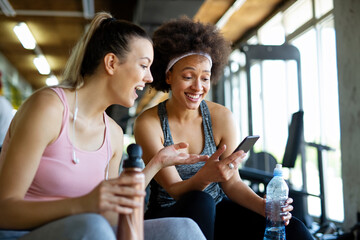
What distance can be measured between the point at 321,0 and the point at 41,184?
5.23 m

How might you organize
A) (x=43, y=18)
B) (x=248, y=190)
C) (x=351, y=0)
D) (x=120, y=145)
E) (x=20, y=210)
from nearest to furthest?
(x=20, y=210) → (x=120, y=145) → (x=248, y=190) → (x=351, y=0) → (x=43, y=18)

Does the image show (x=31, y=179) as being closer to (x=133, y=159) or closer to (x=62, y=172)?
(x=62, y=172)

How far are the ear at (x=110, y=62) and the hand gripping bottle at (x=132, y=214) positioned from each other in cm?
48

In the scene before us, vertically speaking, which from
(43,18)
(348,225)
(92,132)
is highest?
(43,18)

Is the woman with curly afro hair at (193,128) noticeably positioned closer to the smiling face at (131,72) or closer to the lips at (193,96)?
the lips at (193,96)

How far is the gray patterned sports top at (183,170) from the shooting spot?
189 cm

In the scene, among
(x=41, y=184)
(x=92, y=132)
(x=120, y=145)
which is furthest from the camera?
(x=120, y=145)

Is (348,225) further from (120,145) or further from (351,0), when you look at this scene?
(120,145)

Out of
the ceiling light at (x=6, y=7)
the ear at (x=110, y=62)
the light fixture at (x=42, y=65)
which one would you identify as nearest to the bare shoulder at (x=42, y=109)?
the ear at (x=110, y=62)

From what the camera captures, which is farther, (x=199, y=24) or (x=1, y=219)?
(x=199, y=24)

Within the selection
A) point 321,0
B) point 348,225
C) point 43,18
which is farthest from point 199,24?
point 43,18

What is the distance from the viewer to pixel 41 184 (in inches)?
47.2

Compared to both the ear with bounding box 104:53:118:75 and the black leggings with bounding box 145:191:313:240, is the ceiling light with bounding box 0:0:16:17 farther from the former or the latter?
the ear with bounding box 104:53:118:75

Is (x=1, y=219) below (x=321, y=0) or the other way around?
below
